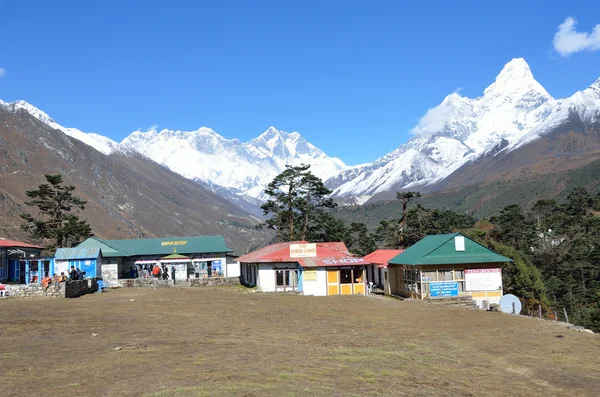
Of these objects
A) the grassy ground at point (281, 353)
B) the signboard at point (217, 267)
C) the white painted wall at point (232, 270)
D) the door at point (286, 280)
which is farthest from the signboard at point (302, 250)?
the white painted wall at point (232, 270)

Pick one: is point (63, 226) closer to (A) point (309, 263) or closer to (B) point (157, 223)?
(A) point (309, 263)

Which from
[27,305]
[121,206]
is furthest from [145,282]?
[121,206]

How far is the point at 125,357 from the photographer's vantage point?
46.2 feet

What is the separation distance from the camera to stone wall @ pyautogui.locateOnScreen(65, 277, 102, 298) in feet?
105

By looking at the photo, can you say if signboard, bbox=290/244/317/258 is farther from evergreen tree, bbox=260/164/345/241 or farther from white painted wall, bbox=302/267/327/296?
evergreen tree, bbox=260/164/345/241

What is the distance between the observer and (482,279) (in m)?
35.5

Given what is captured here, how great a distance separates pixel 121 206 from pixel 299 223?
457 feet

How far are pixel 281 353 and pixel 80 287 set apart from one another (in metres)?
22.3

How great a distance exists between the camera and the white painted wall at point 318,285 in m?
38.1

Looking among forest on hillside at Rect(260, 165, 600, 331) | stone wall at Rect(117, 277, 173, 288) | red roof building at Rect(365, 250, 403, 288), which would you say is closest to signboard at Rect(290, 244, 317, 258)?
red roof building at Rect(365, 250, 403, 288)

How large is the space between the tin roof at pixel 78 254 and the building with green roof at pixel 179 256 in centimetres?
624

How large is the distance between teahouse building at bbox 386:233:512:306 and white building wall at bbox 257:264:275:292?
9.39 m

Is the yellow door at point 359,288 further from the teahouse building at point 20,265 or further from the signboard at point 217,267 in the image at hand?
the teahouse building at point 20,265

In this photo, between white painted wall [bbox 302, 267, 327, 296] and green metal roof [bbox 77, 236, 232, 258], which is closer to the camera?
white painted wall [bbox 302, 267, 327, 296]
